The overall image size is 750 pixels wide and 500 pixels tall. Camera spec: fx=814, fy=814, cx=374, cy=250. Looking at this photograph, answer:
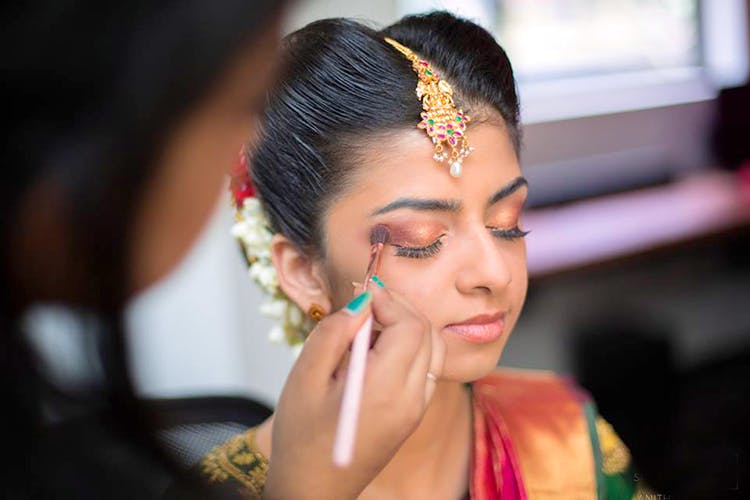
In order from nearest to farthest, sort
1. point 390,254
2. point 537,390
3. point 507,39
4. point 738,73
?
point 390,254 → point 537,390 → point 507,39 → point 738,73

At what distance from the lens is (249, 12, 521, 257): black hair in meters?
0.74

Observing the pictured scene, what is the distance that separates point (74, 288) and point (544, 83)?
2.09 meters

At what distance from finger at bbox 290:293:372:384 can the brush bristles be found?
0.18 metres

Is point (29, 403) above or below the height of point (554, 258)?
above

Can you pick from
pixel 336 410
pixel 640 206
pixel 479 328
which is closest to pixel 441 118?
pixel 479 328

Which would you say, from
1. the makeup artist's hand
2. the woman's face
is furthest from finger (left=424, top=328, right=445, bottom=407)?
the woman's face

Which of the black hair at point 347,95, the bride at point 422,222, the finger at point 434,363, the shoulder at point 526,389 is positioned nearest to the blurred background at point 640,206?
the shoulder at point 526,389

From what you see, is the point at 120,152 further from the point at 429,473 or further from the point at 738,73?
the point at 738,73

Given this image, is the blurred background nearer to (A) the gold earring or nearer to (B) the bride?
(B) the bride

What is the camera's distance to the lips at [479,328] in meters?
0.71

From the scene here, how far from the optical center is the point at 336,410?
490 mm

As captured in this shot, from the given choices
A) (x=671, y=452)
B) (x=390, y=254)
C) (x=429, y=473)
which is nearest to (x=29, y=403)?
(x=390, y=254)

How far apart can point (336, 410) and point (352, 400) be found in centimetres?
4

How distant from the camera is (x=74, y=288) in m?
0.36
